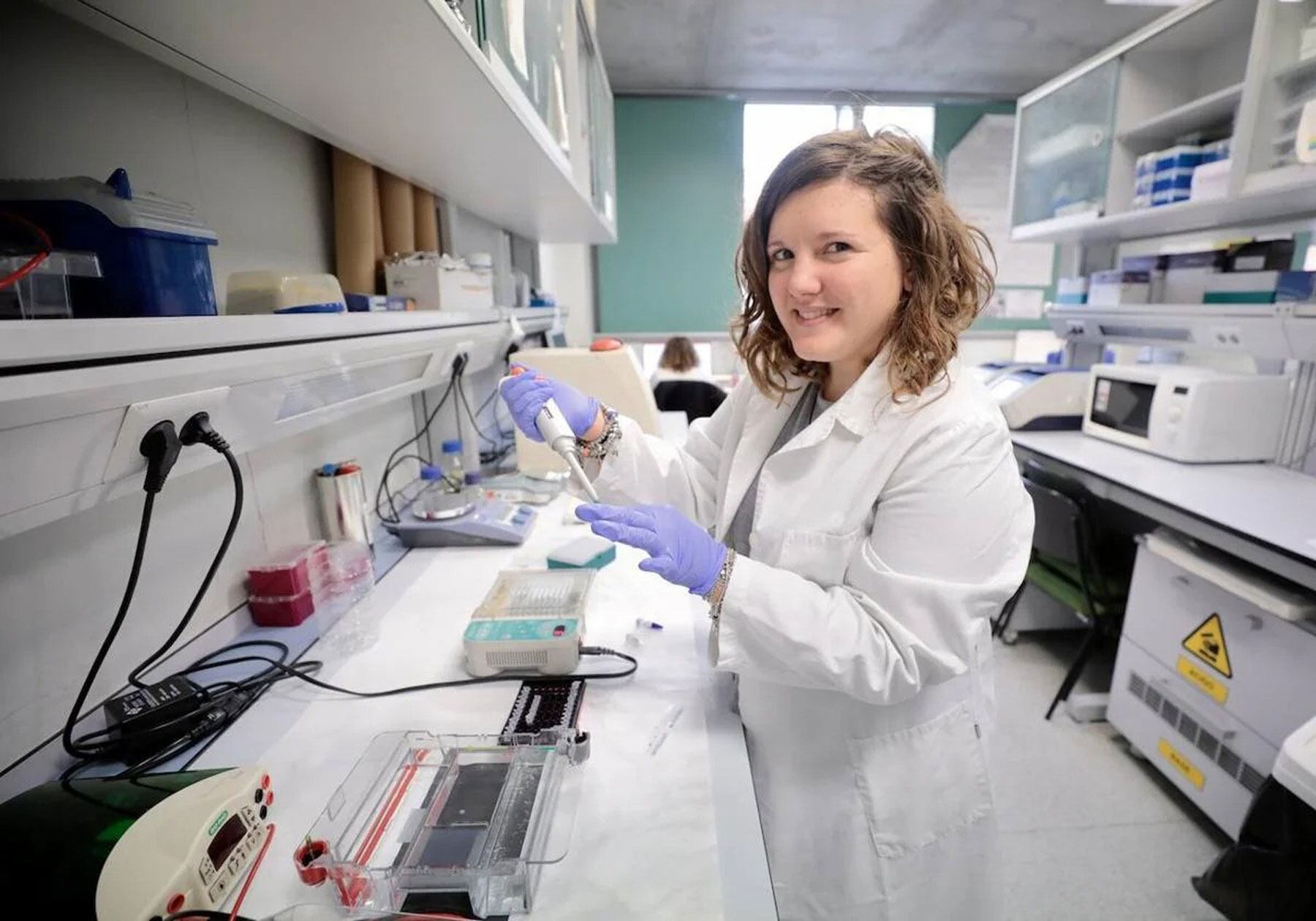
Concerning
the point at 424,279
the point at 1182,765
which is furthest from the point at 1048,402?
the point at 424,279

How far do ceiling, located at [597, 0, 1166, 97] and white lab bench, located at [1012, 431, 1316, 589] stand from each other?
97.3 inches

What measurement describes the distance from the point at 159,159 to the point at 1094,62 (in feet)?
10.8

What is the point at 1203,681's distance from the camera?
1657 millimetres

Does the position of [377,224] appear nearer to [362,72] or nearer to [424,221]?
[424,221]

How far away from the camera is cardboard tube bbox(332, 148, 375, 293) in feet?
4.39

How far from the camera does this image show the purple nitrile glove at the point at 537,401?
1.19 meters

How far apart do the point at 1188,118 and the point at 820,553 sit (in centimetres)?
265

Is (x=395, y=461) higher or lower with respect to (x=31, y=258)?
lower

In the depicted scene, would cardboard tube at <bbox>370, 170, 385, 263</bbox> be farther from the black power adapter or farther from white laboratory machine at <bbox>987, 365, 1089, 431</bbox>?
white laboratory machine at <bbox>987, 365, 1089, 431</bbox>

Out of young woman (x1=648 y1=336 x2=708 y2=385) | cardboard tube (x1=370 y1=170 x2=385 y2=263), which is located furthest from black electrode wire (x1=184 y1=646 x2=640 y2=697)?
young woman (x1=648 y1=336 x2=708 y2=385)

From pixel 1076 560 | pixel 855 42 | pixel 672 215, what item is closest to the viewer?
pixel 1076 560

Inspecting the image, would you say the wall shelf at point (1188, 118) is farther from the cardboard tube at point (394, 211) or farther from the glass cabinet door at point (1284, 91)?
the cardboard tube at point (394, 211)

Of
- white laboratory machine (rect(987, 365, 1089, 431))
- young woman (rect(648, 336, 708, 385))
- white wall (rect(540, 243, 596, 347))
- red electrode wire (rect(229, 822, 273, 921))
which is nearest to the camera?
red electrode wire (rect(229, 822, 273, 921))

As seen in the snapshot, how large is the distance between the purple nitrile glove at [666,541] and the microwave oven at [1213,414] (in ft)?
6.55
